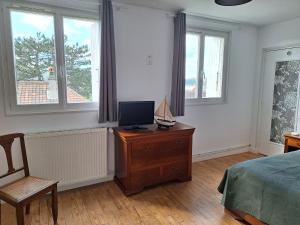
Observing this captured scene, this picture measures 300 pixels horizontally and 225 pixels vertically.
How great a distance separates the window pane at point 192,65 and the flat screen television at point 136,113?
3.12 ft

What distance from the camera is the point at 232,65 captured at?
12.8ft

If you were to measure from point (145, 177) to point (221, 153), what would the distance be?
1910mm

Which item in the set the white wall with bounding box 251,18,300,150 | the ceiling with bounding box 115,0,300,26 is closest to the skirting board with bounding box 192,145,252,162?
the white wall with bounding box 251,18,300,150

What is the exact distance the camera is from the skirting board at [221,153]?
150 inches

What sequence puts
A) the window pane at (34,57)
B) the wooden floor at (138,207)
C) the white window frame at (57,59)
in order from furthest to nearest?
the window pane at (34,57), the white window frame at (57,59), the wooden floor at (138,207)

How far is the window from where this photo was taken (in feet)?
11.5

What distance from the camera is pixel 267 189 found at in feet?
6.18

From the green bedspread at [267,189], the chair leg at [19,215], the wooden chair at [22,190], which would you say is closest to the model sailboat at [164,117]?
the green bedspread at [267,189]

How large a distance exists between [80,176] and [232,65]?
3.10 m

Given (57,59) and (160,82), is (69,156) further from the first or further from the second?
(160,82)

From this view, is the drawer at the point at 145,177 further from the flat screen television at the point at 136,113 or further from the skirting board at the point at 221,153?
the skirting board at the point at 221,153

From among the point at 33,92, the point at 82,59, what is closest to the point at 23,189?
the point at 33,92

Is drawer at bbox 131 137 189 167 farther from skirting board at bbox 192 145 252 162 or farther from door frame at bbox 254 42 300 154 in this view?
door frame at bbox 254 42 300 154

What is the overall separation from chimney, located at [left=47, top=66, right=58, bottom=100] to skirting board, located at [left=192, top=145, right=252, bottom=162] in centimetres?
243
